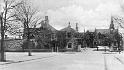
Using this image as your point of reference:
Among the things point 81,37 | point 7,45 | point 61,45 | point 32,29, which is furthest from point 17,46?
point 32,29

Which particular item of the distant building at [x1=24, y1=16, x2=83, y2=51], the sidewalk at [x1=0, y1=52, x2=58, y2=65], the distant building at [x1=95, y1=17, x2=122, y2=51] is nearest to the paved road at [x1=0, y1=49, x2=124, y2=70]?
the sidewalk at [x1=0, y1=52, x2=58, y2=65]

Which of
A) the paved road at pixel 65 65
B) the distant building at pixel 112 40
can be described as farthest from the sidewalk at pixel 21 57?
the distant building at pixel 112 40

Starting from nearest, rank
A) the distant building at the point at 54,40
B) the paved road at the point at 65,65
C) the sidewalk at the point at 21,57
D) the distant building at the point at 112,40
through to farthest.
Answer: the paved road at the point at 65,65, the sidewalk at the point at 21,57, the distant building at the point at 54,40, the distant building at the point at 112,40

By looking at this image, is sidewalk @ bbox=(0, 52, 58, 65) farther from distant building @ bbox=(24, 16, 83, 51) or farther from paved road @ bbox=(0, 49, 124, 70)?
distant building @ bbox=(24, 16, 83, 51)

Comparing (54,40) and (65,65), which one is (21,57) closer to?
(65,65)

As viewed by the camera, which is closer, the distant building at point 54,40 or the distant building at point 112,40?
the distant building at point 54,40

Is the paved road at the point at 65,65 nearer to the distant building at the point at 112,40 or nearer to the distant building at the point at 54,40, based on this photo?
the distant building at the point at 54,40

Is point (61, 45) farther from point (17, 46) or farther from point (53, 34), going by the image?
point (17, 46)

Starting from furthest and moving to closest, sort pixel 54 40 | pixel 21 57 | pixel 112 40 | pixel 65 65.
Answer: pixel 112 40 < pixel 54 40 < pixel 21 57 < pixel 65 65

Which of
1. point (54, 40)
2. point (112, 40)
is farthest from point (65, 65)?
point (112, 40)

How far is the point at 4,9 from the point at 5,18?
110cm

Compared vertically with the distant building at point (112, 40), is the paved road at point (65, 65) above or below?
below

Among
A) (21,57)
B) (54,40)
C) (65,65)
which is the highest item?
(54,40)

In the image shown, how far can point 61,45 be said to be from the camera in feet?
257
